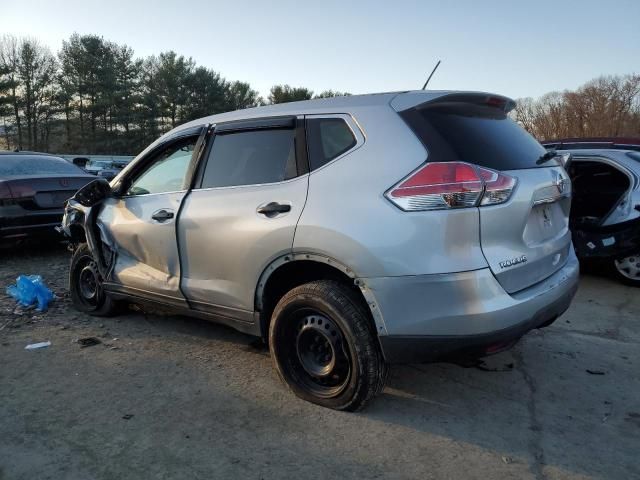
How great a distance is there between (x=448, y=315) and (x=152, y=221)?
2371mm

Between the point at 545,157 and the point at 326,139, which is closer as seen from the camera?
the point at 326,139

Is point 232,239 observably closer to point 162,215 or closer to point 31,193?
point 162,215

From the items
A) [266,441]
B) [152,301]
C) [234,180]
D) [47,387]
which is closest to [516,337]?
[266,441]

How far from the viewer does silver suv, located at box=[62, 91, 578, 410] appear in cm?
265

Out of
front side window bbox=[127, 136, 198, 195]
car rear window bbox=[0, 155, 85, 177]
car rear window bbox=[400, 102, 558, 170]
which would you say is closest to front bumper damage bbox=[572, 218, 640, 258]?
car rear window bbox=[400, 102, 558, 170]

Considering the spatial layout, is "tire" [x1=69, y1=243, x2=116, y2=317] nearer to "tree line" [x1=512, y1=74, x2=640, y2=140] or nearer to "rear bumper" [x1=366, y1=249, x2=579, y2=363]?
"rear bumper" [x1=366, y1=249, x2=579, y2=363]

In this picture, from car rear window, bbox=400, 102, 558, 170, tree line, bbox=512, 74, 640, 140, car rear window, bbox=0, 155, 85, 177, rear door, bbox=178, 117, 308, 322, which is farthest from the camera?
tree line, bbox=512, 74, 640, 140

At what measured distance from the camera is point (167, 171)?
4066 mm

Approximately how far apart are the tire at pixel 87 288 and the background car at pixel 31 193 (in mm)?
2189

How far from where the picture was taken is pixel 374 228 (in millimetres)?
2721

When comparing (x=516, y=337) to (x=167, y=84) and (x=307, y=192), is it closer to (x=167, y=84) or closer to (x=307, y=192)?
(x=307, y=192)

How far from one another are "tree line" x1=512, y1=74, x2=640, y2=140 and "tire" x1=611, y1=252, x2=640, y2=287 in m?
39.7

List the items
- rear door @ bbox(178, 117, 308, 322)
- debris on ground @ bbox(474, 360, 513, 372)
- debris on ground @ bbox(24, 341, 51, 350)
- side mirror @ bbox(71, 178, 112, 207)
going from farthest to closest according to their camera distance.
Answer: side mirror @ bbox(71, 178, 112, 207) → debris on ground @ bbox(24, 341, 51, 350) → debris on ground @ bbox(474, 360, 513, 372) → rear door @ bbox(178, 117, 308, 322)

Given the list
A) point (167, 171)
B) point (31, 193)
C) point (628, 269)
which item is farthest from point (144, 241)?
point (628, 269)
